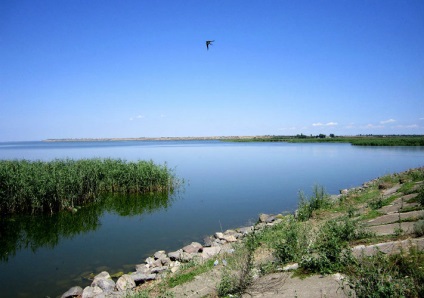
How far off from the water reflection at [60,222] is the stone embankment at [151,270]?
6049 millimetres

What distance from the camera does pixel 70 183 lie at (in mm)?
19453

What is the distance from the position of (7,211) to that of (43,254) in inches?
287

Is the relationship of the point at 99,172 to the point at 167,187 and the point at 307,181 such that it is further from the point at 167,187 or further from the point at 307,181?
the point at 307,181

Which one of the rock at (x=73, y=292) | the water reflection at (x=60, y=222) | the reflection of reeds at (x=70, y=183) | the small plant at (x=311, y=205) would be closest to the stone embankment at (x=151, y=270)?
the rock at (x=73, y=292)

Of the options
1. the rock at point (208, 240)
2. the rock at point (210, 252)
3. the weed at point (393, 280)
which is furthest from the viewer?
the rock at point (208, 240)

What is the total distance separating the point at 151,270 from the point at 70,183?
1230 cm

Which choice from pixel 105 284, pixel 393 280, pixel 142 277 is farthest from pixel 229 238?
pixel 393 280

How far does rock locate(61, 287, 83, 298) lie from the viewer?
8.82 m

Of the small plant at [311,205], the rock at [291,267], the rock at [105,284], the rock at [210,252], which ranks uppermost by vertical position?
the rock at [291,267]

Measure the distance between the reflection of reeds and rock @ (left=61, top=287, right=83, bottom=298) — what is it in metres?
10.8

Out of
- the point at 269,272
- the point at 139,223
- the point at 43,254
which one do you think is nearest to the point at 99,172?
the point at 139,223

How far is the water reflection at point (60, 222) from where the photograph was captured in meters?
14.1

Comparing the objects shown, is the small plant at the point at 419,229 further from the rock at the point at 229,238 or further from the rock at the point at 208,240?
the rock at the point at 208,240

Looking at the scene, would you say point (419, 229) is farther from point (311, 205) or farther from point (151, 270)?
point (151, 270)
